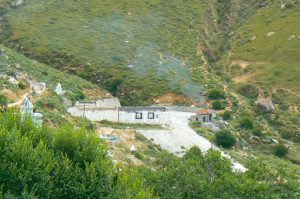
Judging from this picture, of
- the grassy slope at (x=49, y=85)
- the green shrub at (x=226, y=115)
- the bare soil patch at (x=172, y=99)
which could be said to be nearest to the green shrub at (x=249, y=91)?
the bare soil patch at (x=172, y=99)

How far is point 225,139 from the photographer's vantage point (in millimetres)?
53844

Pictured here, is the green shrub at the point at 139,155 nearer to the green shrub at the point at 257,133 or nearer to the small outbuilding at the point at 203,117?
the small outbuilding at the point at 203,117

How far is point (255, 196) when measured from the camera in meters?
27.0

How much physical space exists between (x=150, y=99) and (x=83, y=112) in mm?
17991

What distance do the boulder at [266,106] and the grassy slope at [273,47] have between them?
3250 millimetres

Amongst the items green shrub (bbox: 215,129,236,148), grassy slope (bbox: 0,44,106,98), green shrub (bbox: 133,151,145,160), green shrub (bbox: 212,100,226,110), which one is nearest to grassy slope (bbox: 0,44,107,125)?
grassy slope (bbox: 0,44,106,98)

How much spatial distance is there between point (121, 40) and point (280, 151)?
32529 mm

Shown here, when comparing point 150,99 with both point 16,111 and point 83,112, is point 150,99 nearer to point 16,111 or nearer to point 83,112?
point 83,112

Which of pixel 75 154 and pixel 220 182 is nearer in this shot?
pixel 75 154

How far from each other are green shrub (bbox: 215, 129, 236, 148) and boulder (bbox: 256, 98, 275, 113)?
55.4ft

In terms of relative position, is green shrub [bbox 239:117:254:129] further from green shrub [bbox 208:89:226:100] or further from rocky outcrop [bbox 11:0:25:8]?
rocky outcrop [bbox 11:0:25:8]

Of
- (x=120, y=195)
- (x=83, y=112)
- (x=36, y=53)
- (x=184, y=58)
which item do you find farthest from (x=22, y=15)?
(x=120, y=195)

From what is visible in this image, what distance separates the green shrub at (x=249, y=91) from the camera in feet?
248

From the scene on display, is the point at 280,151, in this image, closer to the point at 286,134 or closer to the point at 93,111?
the point at 286,134
